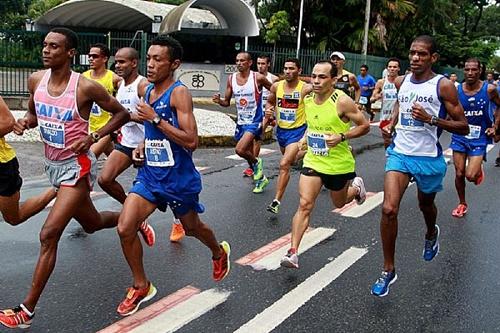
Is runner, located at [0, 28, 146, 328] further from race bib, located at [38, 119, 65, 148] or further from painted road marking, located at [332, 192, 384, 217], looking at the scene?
painted road marking, located at [332, 192, 384, 217]

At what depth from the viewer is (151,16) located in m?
26.6

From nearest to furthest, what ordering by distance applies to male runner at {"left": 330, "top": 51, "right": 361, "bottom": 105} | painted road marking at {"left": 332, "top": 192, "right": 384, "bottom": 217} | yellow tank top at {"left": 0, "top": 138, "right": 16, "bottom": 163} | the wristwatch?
the wristwatch → yellow tank top at {"left": 0, "top": 138, "right": 16, "bottom": 163} → painted road marking at {"left": 332, "top": 192, "right": 384, "bottom": 217} → male runner at {"left": 330, "top": 51, "right": 361, "bottom": 105}

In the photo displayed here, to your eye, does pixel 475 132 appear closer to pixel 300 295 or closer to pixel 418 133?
pixel 418 133

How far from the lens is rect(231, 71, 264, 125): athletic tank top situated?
8.23 m

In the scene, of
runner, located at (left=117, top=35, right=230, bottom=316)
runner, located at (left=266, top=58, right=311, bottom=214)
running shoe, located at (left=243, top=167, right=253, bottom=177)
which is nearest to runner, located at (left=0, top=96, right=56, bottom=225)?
runner, located at (left=117, top=35, right=230, bottom=316)

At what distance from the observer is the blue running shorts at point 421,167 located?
4914mm

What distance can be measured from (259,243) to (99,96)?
2410 mm

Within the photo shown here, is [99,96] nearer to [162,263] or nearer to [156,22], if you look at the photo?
[162,263]

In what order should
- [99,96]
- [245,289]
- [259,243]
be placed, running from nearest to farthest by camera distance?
[99,96] < [245,289] < [259,243]

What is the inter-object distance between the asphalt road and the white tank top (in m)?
1.09

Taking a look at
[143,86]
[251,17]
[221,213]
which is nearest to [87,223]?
[143,86]

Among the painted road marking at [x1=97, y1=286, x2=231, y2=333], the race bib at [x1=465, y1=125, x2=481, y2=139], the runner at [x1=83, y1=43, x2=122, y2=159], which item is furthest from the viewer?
the race bib at [x1=465, y1=125, x2=481, y2=139]

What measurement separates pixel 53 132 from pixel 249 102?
14.3 ft

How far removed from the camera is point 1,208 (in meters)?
4.65
